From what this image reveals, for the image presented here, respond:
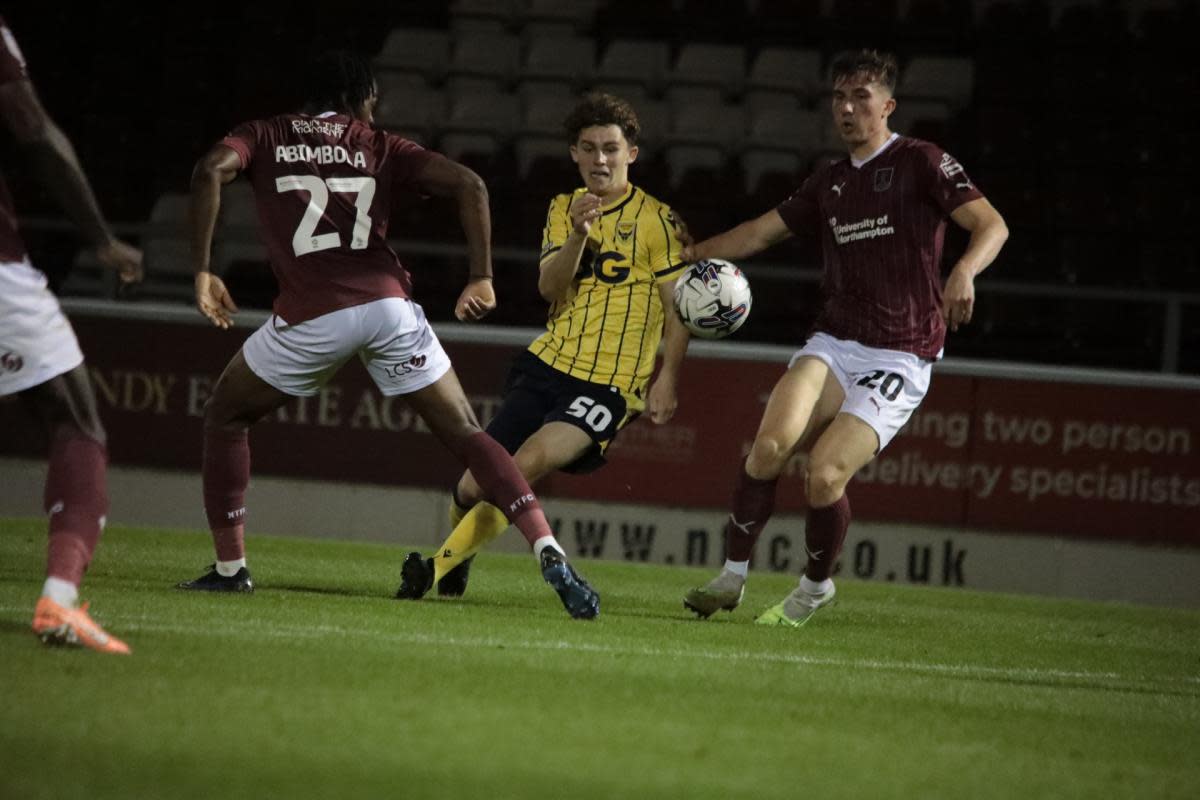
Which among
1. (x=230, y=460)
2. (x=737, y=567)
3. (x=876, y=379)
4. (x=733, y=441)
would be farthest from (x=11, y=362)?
(x=733, y=441)

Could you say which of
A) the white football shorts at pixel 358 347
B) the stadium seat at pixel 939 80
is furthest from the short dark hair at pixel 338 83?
the stadium seat at pixel 939 80

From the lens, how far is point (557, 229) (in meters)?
7.76

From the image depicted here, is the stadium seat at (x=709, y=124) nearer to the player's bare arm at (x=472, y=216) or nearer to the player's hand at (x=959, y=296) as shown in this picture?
the player's hand at (x=959, y=296)

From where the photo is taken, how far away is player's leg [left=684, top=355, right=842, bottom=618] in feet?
23.7

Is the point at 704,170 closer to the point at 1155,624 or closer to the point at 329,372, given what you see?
the point at 1155,624

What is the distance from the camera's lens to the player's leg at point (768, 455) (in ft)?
23.7

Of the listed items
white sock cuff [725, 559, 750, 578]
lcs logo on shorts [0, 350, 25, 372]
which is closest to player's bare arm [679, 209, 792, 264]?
white sock cuff [725, 559, 750, 578]

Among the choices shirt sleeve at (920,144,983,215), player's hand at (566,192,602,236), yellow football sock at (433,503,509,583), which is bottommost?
yellow football sock at (433,503,509,583)

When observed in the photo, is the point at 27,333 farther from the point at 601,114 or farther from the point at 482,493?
the point at 601,114

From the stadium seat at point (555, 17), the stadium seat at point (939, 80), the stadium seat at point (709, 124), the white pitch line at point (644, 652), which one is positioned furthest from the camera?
the stadium seat at point (555, 17)

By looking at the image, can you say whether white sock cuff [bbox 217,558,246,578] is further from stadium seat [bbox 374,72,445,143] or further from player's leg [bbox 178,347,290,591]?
stadium seat [bbox 374,72,445,143]

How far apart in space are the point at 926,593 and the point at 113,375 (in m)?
5.24

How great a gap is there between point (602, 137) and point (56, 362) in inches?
123

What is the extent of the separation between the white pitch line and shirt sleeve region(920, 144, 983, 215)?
1.89m
